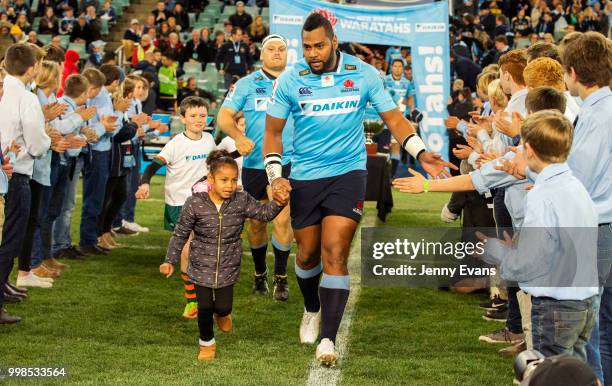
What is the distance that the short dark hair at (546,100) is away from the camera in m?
5.47

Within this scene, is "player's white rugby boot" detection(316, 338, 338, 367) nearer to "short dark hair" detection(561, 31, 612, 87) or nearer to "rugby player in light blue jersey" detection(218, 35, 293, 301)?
"rugby player in light blue jersey" detection(218, 35, 293, 301)

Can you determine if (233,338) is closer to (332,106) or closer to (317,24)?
(332,106)

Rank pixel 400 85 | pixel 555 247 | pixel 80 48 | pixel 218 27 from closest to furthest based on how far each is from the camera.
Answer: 1. pixel 555 247
2. pixel 400 85
3. pixel 80 48
4. pixel 218 27

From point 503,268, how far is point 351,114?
2.18 metres

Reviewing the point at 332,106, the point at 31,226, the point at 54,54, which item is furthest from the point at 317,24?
the point at 54,54

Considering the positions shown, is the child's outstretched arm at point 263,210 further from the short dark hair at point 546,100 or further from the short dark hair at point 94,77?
the short dark hair at point 94,77

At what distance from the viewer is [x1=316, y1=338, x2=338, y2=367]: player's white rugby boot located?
6250 millimetres

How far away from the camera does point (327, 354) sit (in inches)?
246

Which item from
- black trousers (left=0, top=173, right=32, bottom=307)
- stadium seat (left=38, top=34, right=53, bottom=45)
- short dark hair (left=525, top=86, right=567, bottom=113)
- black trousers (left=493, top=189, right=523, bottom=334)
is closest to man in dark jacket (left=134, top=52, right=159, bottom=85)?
stadium seat (left=38, top=34, right=53, bottom=45)

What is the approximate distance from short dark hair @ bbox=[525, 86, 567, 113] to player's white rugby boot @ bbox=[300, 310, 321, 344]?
92.2 inches

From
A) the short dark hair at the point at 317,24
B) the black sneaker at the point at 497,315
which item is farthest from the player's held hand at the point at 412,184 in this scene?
the black sneaker at the point at 497,315

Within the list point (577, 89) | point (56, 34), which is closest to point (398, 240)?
point (577, 89)

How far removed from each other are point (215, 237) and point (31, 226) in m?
2.54

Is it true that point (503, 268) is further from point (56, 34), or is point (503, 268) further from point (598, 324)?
point (56, 34)
